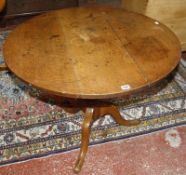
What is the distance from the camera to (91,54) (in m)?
1.15

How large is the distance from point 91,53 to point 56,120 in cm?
61

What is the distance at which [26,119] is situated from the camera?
1608mm

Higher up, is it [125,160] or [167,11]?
[167,11]

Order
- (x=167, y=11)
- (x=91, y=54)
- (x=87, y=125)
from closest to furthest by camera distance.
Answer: (x=91, y=54) < (x=87, y=125) < (x=167, y=11)

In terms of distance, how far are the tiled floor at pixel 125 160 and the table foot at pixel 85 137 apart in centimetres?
4

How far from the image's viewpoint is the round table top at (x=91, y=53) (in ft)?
3.28

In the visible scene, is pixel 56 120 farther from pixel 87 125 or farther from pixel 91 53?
pixel 91 53

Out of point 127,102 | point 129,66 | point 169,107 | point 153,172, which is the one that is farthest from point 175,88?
point 129,66

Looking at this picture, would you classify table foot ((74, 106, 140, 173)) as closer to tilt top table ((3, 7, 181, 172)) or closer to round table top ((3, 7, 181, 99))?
tilt top table ((3, 7, 181, 172))

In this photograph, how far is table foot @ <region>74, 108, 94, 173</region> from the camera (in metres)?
1.32

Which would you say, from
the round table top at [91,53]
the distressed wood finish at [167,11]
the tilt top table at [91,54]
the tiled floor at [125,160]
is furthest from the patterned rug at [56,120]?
the round table top at [91,53]

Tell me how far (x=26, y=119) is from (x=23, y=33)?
0.56 metres

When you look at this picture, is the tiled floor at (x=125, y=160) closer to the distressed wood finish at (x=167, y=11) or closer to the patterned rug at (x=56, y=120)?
the patterned rug at (x=56, y=120)

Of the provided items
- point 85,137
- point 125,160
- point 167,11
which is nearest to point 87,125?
point 85,137
